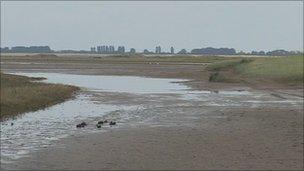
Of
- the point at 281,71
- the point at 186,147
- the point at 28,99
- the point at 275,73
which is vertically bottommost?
the point at 275,73

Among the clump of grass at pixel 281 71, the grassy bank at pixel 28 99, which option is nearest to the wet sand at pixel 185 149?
the grassy bank at pixel 28 99

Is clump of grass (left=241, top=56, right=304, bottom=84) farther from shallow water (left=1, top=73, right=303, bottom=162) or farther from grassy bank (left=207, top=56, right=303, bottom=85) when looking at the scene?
shallow water (left=1, top=73, right=303, bottom=162)

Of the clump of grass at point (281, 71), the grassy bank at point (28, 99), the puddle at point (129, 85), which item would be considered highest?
the grassy bank at point (28, 99)

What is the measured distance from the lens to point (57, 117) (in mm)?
21406

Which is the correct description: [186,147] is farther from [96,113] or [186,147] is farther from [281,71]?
[281,71]

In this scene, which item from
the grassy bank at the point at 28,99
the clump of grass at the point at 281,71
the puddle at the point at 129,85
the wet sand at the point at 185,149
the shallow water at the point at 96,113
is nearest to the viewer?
the wet sand at the point at 185,149

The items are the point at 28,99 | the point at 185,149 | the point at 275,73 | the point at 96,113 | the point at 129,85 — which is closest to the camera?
the point at 185,149

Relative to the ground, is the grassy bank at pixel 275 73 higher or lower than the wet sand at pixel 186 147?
lower

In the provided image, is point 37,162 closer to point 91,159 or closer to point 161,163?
point 91,159

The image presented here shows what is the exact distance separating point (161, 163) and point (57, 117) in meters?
9.93

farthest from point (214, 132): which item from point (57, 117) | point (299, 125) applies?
point (57, 117)

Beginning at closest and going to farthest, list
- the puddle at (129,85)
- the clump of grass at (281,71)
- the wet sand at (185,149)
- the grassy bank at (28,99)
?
the wet sand at (185,149) < the grassy bank at (28,99) < the puddle at (129,85) < the clump of grass at (281,71)

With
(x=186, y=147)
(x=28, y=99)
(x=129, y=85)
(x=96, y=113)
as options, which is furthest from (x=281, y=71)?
(x=186, y=147)

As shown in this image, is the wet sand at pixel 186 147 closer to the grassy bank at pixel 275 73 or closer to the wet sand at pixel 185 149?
the wet sand at pixel 185 149
